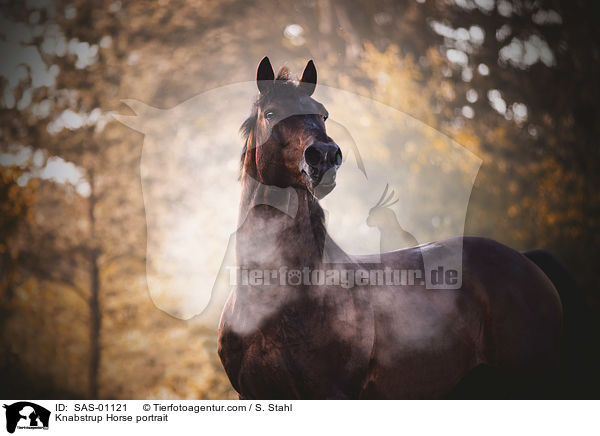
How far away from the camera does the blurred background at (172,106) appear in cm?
371

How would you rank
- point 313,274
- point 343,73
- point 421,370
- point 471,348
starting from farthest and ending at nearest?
point 343,73 → point 471,348 → point 421,370 → point 313,274

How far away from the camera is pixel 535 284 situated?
215 centimetres

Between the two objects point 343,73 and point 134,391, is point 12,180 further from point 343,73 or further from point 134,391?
point 343,73

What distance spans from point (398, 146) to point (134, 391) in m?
3.78

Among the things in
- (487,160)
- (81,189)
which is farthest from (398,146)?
(81,189)

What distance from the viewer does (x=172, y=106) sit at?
4.14m

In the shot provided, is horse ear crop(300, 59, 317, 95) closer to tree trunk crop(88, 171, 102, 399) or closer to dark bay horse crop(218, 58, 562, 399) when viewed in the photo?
dark bay horse crop(218, 58, 562, 399)

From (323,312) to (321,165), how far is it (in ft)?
1.97

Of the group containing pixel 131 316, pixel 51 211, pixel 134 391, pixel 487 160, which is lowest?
pixel 134 391

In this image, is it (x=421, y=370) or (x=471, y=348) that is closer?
(x=421, y=370)

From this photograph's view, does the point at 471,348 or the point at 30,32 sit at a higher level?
the point at 30,32
